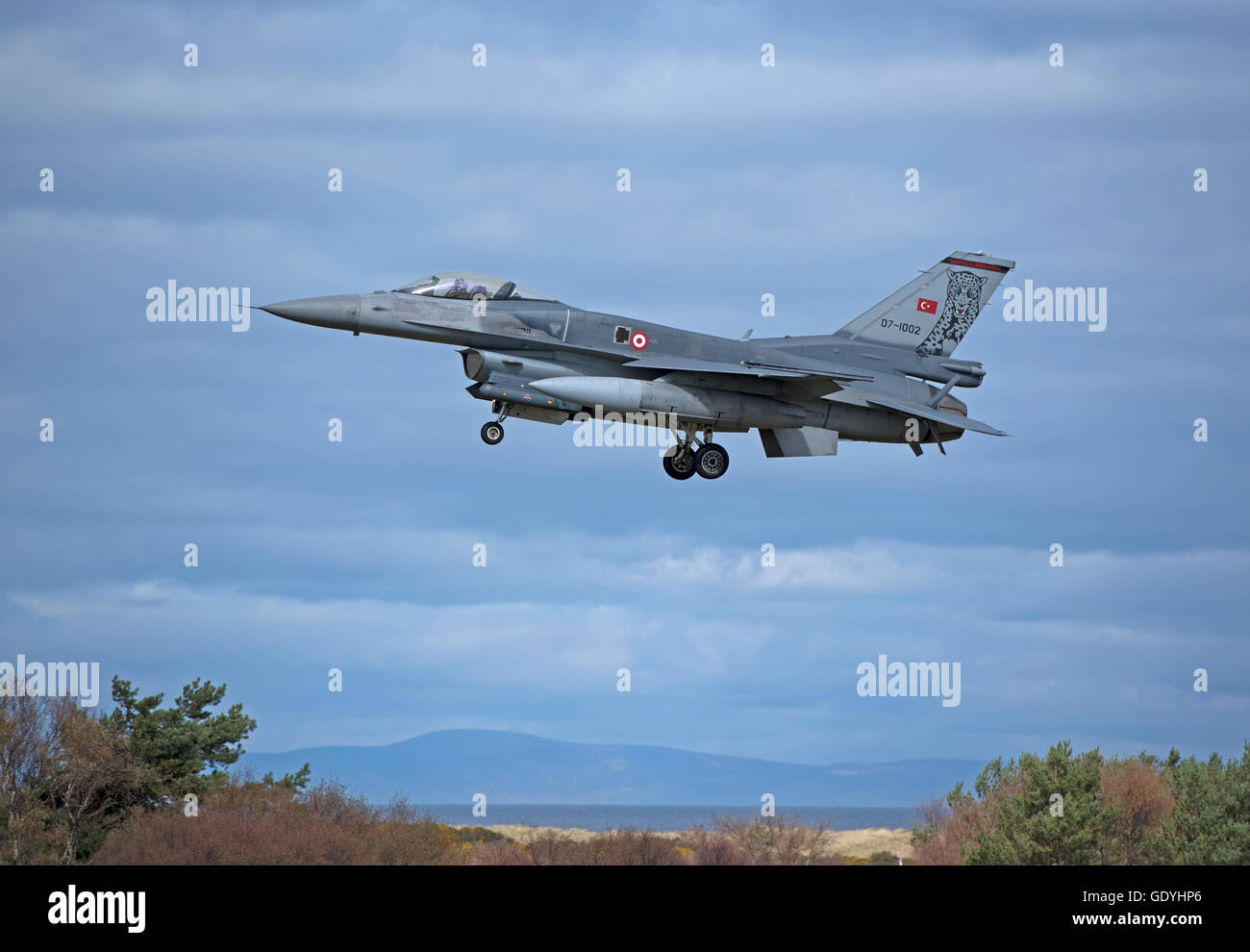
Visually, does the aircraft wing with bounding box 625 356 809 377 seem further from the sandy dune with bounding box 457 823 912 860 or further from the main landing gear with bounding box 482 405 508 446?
the sandy dune with bounding box 457 823 912 860

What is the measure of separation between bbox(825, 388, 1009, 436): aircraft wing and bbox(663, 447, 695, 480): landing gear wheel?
3.25 metres

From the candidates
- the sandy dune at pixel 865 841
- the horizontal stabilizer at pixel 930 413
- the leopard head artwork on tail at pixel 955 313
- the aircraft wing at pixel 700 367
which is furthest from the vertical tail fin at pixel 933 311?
the sandy dune at pixel 865 841

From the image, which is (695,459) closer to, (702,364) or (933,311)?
(702,364)

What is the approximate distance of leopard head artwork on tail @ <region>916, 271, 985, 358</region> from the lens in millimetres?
35844

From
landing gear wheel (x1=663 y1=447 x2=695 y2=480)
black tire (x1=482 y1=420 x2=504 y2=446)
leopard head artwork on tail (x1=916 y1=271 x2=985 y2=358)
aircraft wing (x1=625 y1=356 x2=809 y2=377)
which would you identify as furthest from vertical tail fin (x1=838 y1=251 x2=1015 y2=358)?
black tire (x1=482 y1=420 x2=504 y2=446)

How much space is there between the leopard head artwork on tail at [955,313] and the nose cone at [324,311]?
43.8ft

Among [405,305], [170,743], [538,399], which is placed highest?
[405,305]

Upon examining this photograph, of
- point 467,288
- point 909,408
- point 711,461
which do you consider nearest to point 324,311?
point 467,288

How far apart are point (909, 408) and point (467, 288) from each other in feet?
32.3
